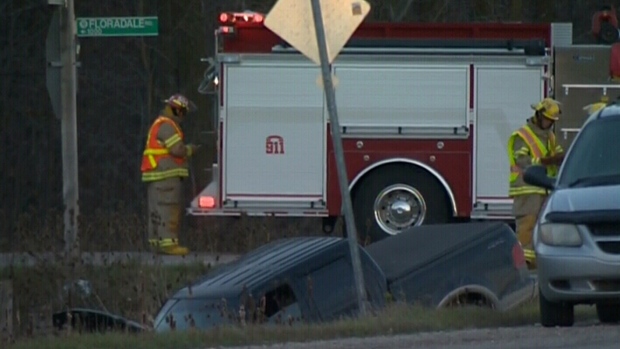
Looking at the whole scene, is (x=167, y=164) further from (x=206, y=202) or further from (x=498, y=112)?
(x=498, y=112)

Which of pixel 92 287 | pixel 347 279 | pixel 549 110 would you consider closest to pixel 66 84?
pixel 92 287

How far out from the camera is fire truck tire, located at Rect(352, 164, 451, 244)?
16469mm

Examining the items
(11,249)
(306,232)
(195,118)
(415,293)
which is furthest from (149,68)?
(415,293)

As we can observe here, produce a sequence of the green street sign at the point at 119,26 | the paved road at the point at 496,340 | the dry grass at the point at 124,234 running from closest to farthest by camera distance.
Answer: the paved road at the point at 496,340 → the dry grass at the point at 124,234 → the green street sign at the point at 119,26

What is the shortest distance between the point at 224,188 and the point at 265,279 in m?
6.90

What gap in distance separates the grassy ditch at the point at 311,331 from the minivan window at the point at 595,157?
1053 millimetres

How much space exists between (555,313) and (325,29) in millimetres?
2471

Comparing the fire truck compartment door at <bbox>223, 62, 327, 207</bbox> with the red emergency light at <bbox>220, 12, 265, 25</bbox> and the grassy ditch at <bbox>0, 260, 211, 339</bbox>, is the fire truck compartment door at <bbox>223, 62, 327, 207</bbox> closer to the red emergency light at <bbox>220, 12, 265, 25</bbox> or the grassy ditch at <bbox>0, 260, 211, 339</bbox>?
the red emergency light at <bbox>220, 12, 265, 25</bbox>

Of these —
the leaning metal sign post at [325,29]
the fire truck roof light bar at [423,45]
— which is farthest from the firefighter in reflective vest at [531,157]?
the leaning metal sign post at [325,29]

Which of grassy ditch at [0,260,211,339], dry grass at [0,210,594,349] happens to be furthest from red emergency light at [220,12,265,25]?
grassy ditch at [0,260,211,339]

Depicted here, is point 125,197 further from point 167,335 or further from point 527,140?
point 167,335

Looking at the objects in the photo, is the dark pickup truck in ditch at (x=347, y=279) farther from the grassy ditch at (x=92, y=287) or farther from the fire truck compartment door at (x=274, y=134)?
the fire truck compartment door at (x=274, y=134)

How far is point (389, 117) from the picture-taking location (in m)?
16.5

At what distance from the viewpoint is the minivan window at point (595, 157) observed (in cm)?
987
